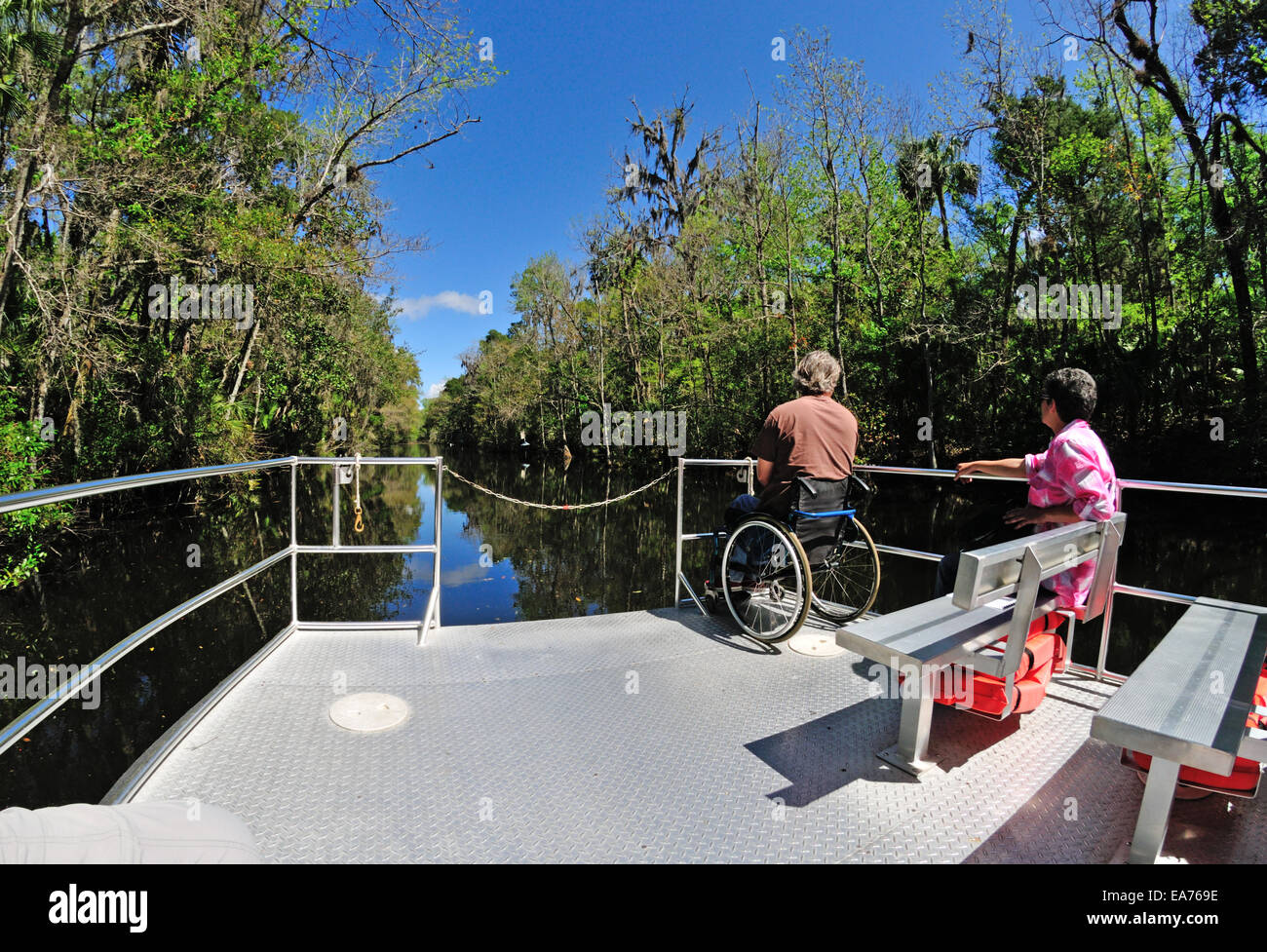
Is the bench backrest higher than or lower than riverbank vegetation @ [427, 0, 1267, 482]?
lower

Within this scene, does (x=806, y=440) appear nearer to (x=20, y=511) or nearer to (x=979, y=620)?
(x=979, y=620)

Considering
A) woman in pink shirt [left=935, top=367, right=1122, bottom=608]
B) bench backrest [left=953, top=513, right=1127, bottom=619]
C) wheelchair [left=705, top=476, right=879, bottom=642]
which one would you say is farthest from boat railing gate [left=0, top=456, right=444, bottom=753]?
woman in pink shirt [left=935, top=367, right=1122, bottom=608]

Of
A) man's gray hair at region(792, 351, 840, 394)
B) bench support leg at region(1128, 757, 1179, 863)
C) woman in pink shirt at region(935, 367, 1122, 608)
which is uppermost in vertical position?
man's gray hair at region(792, 351, 840, 394)

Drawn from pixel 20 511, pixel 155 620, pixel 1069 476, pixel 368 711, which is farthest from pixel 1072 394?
pixel 20 511

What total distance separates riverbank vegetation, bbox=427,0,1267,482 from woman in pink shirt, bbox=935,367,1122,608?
14428 mm

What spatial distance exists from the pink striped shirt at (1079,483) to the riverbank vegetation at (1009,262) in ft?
47.8

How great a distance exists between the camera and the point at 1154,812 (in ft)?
5.28

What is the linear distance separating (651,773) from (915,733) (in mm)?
952

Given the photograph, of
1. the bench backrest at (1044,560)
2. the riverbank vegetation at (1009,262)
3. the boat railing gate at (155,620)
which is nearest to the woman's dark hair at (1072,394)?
the bench backrest at (1044,560)

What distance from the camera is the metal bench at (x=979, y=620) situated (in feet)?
6.47

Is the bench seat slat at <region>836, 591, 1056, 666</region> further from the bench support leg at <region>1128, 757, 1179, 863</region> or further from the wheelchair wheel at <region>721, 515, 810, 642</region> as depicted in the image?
the wheelchair wheel at <region>721, 515, 810, 642</region>

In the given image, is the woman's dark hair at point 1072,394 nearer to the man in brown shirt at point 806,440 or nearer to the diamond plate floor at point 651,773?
the man in brown shirt at point 806,440

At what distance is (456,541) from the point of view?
641 inches

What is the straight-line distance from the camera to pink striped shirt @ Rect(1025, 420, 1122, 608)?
2.53 metres
